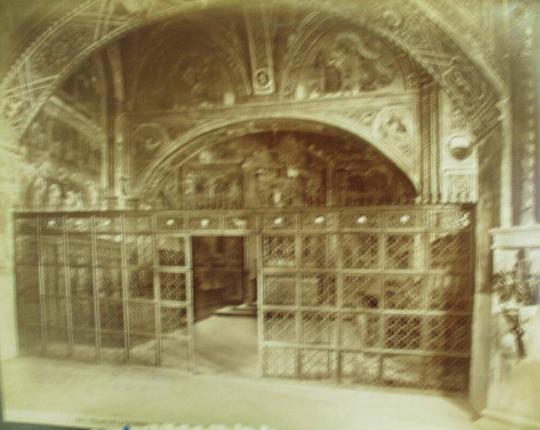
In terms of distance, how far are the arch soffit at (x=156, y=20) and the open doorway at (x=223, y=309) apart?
6.15 feet

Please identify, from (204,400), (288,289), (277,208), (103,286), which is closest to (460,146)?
(277,208)

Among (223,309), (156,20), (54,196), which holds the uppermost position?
(156,20)

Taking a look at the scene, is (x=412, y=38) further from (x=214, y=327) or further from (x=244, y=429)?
(x=214, y=327)

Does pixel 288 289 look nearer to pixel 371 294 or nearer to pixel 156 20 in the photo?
pixel 371 294

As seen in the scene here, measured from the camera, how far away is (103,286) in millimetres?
2994

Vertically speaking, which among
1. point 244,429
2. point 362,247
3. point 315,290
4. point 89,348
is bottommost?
point 244,429

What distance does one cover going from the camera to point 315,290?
2.87 metres

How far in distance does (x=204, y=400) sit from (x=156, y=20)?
2532 mm

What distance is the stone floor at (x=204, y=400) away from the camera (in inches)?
101

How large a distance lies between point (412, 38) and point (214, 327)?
2.97 meters

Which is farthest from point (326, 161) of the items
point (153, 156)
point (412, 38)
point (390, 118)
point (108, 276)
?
point (108, 276)

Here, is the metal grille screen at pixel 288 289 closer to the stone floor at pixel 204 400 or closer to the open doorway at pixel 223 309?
the stone floor at pixel 204 400

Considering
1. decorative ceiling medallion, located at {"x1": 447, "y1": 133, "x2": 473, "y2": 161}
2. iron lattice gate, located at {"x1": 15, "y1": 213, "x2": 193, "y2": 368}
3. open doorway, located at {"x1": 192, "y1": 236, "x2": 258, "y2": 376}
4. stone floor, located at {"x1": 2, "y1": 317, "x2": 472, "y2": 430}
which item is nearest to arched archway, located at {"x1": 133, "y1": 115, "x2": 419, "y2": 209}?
decorative ceiling medallion, located at {"x1": 447, "y1": 133, "x2": 473, "y2": 161}

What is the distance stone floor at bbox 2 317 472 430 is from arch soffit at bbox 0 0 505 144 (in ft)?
5.88
